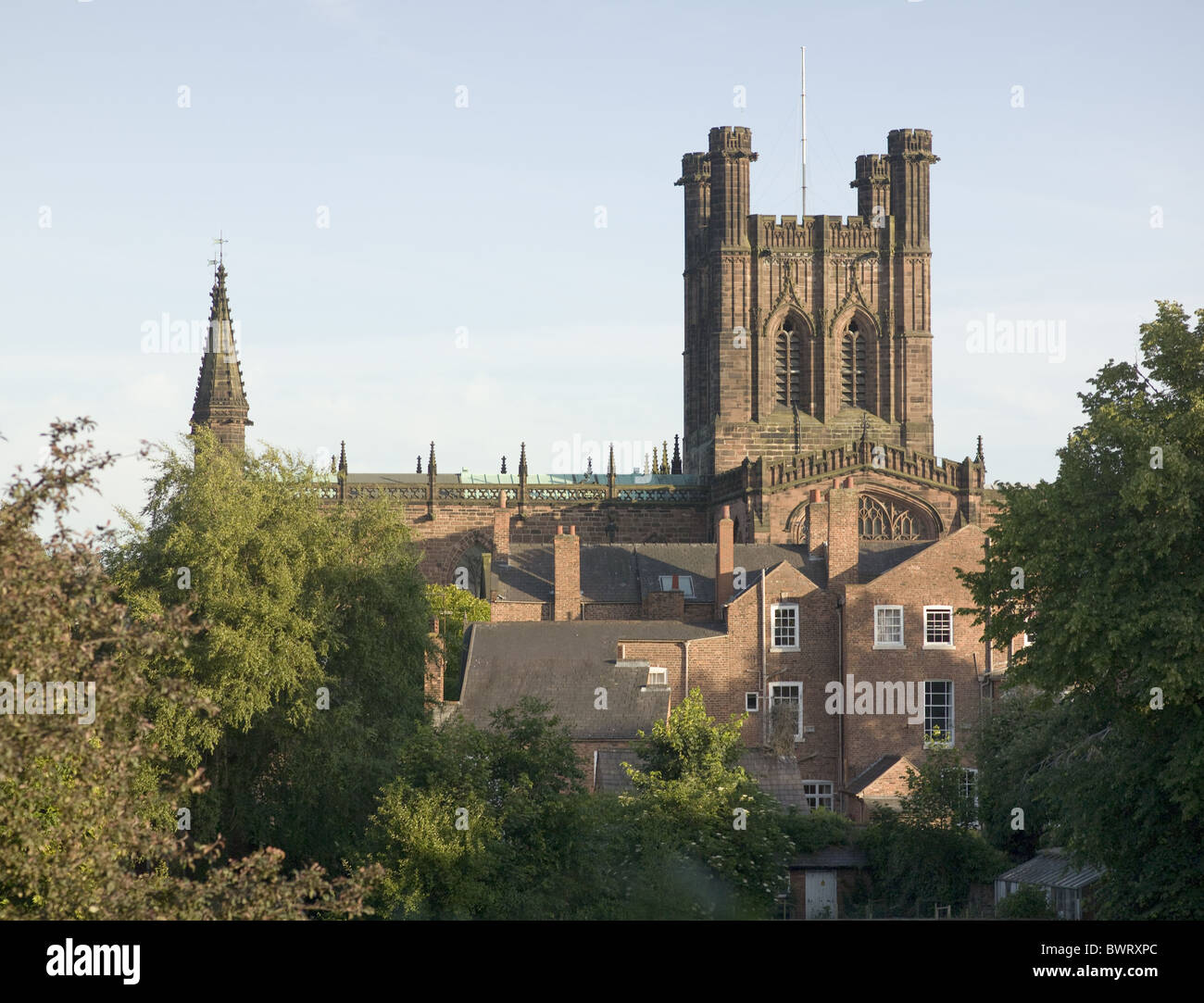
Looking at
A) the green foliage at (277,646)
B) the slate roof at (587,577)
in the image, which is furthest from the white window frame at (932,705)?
the green foliage at (277,646)

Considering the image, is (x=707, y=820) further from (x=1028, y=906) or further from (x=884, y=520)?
(x=884, y=520)

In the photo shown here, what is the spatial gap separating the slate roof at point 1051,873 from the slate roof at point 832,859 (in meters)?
3.65

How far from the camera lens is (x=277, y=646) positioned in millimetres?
37844

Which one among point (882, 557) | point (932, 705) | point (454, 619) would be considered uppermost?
point (882, 557)

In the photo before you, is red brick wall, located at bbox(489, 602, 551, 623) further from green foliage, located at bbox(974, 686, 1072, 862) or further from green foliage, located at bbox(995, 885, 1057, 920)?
green foliage, located at bbox(995, 885, 1057, 920)

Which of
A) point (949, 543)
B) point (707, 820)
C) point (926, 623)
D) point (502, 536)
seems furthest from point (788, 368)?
point (707, 820)

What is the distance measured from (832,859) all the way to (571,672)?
10373 mm

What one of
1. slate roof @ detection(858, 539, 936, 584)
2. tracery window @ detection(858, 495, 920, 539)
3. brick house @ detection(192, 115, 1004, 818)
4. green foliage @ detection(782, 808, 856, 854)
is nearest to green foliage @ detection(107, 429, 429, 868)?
brick house @ detection(192, 115, 1004, 818)

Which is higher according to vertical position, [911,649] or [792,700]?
[911,649]

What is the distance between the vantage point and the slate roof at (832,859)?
40375mm

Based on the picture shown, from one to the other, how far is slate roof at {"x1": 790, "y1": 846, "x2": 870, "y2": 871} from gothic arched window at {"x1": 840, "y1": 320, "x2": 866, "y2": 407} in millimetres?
47518

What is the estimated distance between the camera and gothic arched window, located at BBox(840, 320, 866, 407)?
3398 inches
